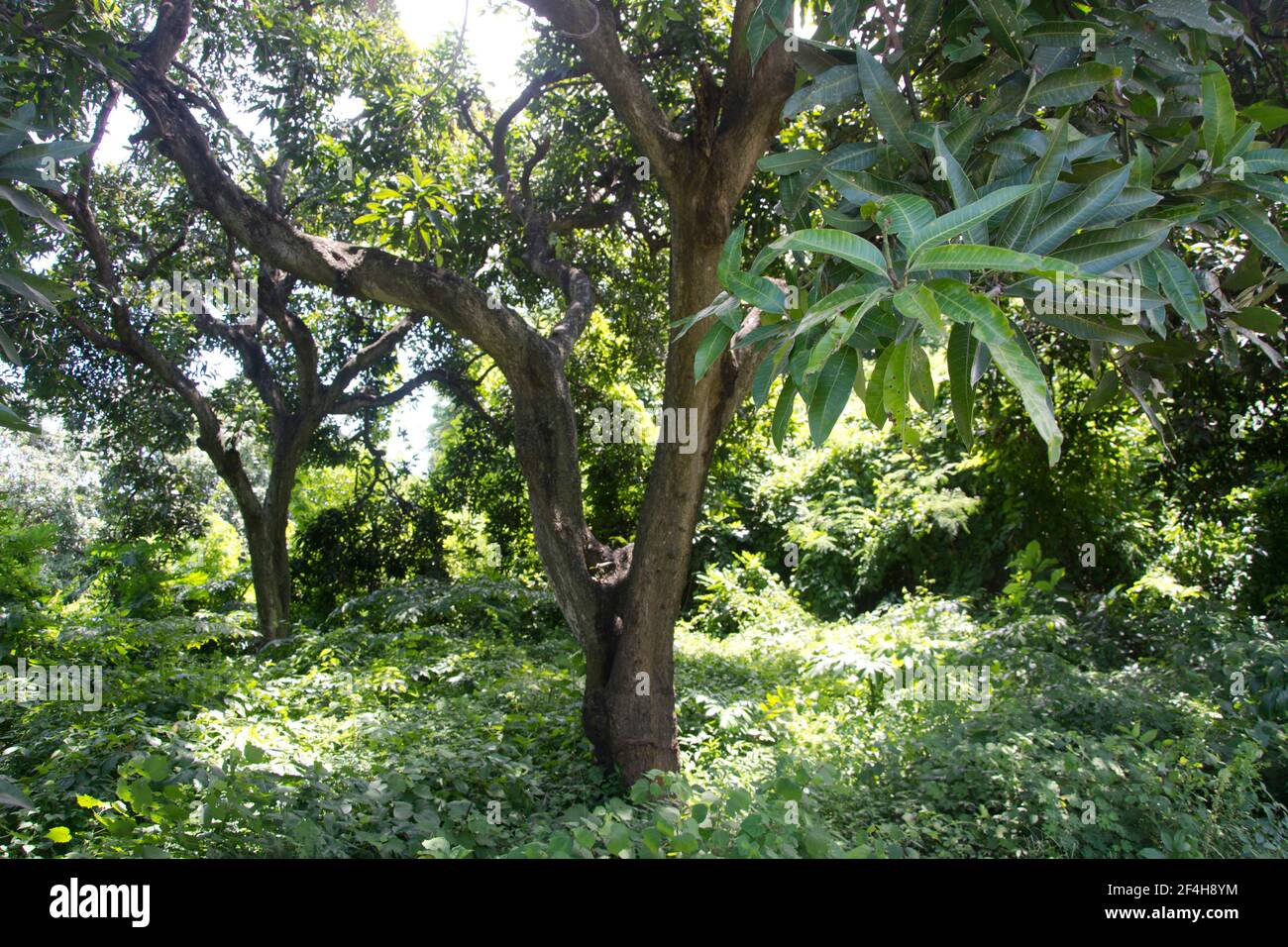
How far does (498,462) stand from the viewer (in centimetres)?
1021

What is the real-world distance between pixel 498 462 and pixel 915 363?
828 cm

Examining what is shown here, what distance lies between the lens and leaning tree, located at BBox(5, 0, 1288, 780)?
6.62ft

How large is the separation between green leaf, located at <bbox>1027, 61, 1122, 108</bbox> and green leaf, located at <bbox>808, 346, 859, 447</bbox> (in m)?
0.95

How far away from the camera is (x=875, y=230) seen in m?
2.77

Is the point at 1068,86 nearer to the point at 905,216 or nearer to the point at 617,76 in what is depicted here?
the point at 905,216

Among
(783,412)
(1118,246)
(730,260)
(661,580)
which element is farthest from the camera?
(661,580)

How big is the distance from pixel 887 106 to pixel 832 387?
0.88 meters

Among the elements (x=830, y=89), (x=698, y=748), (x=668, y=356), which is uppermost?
(x=830, y=89)

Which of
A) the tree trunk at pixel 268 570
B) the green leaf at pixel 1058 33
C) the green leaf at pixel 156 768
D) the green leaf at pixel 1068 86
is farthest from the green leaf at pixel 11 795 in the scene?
the tree trunk at pixel 268 570

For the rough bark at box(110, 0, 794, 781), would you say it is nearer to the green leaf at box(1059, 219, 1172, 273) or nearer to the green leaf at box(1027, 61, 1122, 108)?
the green leaf at box(1027, 61, 1122, 108)

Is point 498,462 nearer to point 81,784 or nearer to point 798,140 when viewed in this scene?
point 798,140

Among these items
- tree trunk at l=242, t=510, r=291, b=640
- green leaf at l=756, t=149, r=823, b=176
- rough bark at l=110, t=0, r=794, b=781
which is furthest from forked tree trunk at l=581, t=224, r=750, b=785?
tree trunk at l=242, t=510, r=291, b=640

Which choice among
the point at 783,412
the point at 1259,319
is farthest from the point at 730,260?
the point at 1259,319
